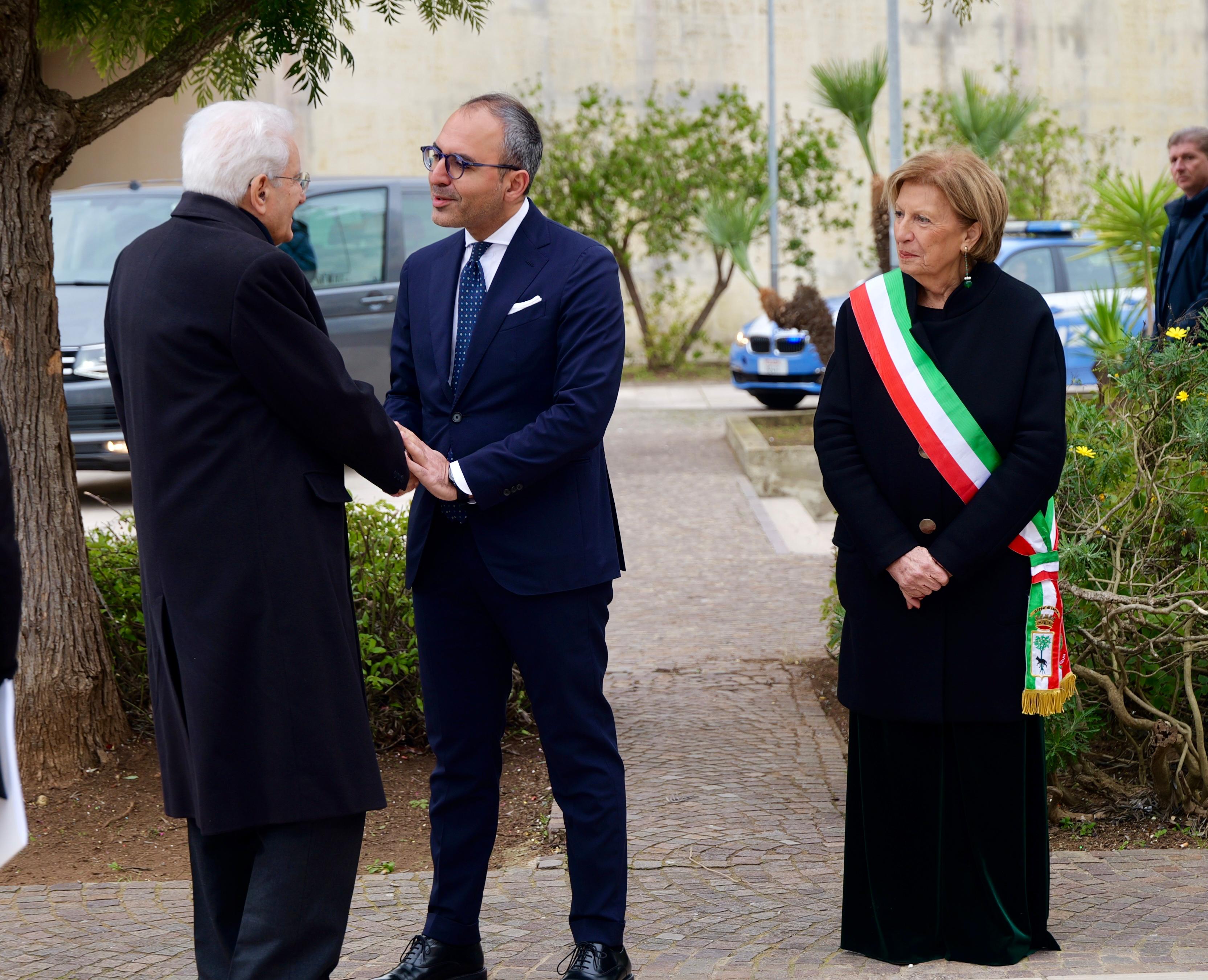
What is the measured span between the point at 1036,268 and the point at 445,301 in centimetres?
1134

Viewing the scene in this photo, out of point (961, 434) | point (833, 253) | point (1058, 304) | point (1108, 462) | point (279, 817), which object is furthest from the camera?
point (833, 253)

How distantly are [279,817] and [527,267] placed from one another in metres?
1.38

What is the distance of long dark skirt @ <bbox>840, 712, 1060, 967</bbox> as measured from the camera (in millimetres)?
3363

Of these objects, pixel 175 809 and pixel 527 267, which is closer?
pixel 175 809

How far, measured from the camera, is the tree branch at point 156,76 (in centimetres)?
469

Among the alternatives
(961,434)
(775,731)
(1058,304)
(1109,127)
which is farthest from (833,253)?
(961,434)

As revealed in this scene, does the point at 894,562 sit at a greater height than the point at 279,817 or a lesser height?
greater

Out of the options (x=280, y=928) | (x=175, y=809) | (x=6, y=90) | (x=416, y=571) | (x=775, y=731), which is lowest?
(x=775, y=731)

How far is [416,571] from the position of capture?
338cm

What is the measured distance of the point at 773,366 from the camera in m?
15.3

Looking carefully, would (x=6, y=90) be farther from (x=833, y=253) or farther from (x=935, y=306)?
(x=833, y=253)

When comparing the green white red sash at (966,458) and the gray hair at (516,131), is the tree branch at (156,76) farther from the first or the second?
the green white red sash at (966,458)

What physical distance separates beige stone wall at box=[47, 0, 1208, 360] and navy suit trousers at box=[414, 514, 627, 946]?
2034 centimetres

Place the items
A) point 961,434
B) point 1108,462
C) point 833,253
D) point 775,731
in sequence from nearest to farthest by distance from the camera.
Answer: point 961,434 < point 1108,462 < point 775,731 < point 833,253
